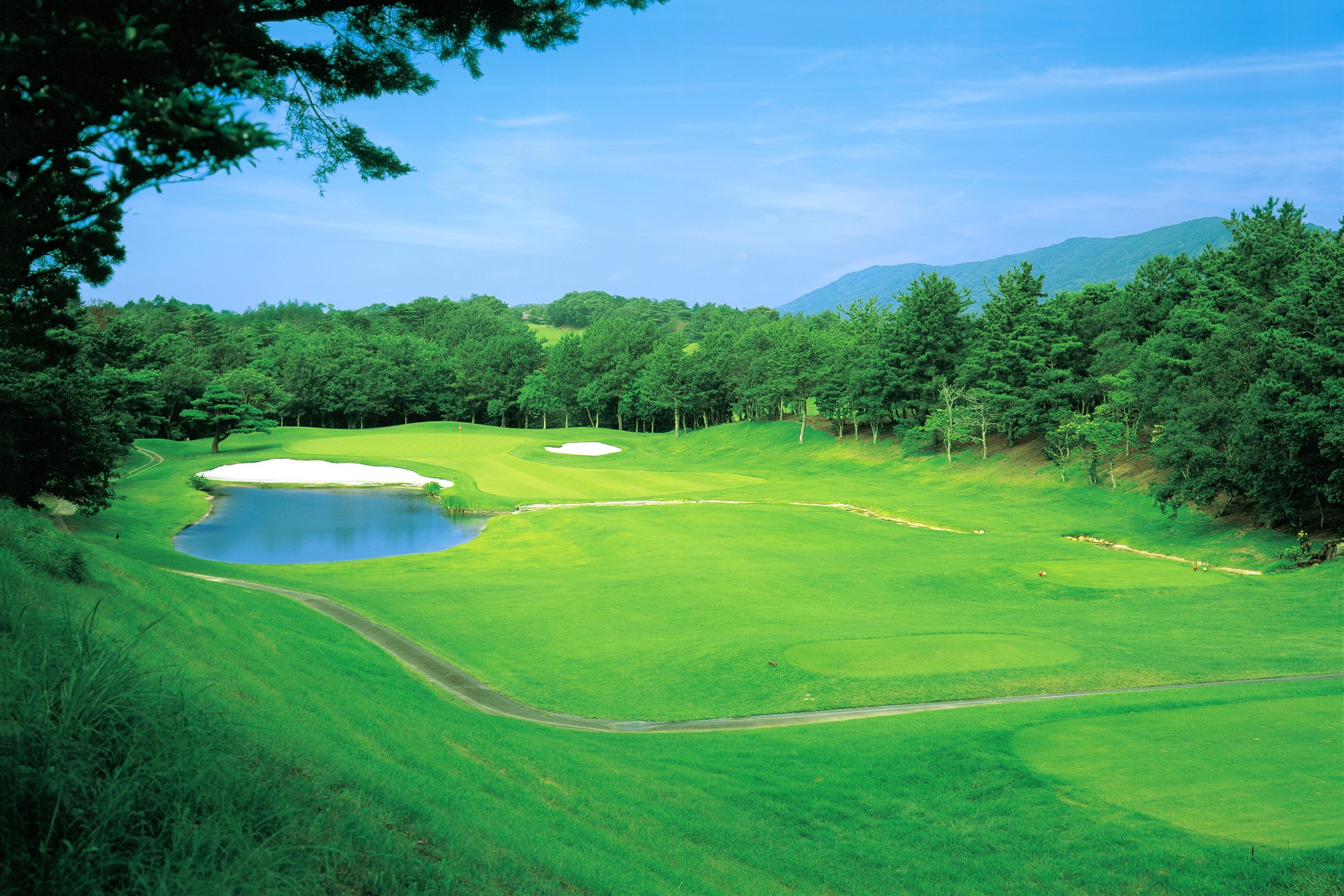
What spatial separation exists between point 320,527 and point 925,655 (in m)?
31.8

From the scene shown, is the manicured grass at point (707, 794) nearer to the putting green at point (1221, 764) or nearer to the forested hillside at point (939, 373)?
the putting green at point (1221, 764)

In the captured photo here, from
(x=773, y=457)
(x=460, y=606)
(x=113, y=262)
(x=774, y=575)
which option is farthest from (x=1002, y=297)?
A: (x=113, y=262)

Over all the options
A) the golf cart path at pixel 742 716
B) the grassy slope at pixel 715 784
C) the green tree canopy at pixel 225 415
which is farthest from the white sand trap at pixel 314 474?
the golf cart path at pixel 742 716

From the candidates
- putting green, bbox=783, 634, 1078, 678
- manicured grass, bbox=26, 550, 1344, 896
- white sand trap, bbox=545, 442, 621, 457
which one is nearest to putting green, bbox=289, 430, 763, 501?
white sand trap, bbox=545, 442, 621, 457

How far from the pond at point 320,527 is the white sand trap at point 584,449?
73.0 ft

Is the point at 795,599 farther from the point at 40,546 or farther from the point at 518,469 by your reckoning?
the point at 518,469

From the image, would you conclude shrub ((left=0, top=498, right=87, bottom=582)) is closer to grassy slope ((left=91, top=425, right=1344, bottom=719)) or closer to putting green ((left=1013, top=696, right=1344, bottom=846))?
grassy slope ((left=91, top=425, right=1344, bottom=719))

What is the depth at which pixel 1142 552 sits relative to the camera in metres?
31.6

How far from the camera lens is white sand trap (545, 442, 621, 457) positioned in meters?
71.0

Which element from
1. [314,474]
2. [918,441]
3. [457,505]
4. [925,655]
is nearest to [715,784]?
[925,655]

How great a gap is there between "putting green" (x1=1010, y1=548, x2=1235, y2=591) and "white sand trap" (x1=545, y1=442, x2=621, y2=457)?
48190 millimetres

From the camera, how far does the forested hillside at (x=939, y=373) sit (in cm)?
2936

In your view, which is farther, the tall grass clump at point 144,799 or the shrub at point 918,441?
the shrub at point 918,441

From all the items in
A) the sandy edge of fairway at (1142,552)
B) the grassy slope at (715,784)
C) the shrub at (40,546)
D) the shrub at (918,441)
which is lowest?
the sandy edge of fairway at (1142,552)
